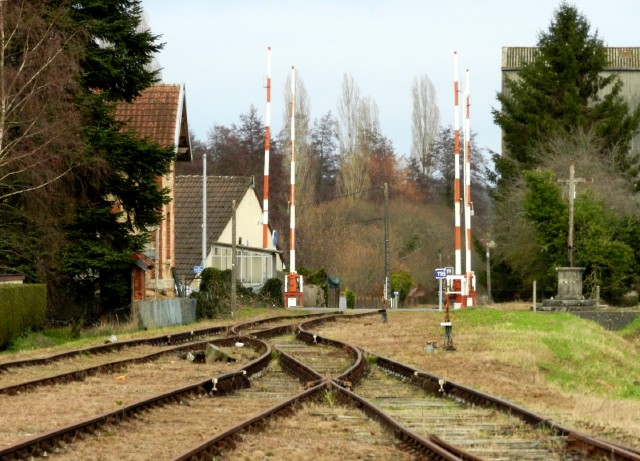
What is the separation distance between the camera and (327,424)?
11.5 m

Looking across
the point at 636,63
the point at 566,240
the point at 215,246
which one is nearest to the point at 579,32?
the point at 636,63

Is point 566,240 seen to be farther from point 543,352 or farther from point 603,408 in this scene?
point 603,408

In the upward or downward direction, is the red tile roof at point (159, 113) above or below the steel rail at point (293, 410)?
above

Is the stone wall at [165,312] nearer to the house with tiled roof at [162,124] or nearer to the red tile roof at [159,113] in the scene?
the house with tiled roof at [162,124]

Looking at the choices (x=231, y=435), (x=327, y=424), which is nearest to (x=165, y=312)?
(x=327, y=424)

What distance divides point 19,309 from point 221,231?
117ft

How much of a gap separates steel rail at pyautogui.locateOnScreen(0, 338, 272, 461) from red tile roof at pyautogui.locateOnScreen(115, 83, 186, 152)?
1105 inches

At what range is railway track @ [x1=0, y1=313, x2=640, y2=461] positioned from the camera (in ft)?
31.0

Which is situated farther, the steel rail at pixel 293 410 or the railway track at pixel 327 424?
the railway track at pixel 327 424

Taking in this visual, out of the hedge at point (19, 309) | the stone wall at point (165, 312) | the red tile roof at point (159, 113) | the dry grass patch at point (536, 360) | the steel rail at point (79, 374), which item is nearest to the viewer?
the dry grass patch at point (536, 360)

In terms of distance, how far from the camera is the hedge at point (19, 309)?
87.2 feet

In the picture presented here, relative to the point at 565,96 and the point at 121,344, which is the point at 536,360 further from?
the point at 565,96

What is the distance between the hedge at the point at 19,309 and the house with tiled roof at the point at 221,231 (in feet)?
75.2

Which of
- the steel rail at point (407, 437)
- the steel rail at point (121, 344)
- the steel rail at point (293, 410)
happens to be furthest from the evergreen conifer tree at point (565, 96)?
the steel rail at point (407, 437)
